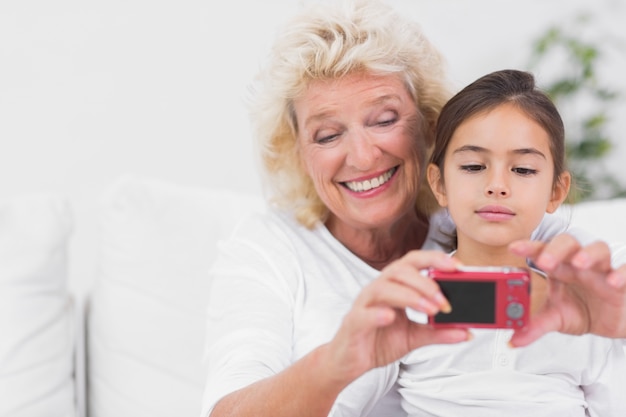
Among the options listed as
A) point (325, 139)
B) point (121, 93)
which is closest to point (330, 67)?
point (325, 139)

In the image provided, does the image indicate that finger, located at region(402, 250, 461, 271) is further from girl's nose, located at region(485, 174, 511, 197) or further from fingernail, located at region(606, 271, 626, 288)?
girl's nose, located at region(485, 174, 511, 197)

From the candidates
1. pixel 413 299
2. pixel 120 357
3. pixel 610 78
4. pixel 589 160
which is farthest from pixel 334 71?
pixel 610 78

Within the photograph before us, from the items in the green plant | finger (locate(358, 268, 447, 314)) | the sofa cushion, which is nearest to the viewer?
finger (locate(358, 268, 447, 314))

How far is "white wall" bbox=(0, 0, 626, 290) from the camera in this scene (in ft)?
8.02

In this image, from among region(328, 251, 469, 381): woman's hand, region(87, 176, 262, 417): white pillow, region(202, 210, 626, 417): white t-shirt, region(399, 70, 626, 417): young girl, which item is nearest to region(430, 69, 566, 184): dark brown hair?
region(399, 70, 626, 417): young girl

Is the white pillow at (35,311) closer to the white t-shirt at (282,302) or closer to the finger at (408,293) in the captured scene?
the white t-shirt at (282,302)

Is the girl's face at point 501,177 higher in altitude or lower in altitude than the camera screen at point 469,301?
higher

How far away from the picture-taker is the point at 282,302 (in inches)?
60.1

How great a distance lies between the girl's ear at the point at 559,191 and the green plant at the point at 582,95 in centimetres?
135

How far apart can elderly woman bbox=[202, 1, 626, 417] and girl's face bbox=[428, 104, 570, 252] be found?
0.18m

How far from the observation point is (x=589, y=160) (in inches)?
109

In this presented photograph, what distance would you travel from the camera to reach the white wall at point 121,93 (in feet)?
8.02

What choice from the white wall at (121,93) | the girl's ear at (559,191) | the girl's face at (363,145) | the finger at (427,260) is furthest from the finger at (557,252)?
the white wall at (121,93)

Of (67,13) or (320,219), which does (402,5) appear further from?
(320,219)
